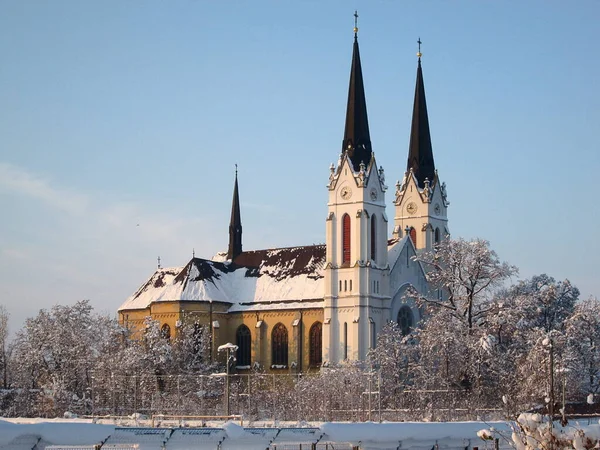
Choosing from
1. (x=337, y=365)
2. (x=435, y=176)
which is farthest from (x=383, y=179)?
(x=337, y=365)

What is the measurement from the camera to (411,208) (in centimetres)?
9344

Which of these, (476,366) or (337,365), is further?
(337,365)

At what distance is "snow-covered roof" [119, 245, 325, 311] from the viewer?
89.4 meters

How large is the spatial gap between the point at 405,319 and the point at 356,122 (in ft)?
55.7

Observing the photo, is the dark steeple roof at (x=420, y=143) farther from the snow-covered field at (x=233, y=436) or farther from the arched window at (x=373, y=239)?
the snow-covered field at (x=233, y=436)

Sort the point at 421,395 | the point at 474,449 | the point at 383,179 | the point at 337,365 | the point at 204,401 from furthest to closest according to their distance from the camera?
1. the point at 383,179
2. the point at 337,365
3. the point at 204,401
4. the point at 421,395
5. the point at 474,449

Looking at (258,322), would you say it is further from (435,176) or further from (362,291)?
(435,176)

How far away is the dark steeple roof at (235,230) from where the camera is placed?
324 ft

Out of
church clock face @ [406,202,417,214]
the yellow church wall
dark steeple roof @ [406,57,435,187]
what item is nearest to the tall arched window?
the yellow church wall

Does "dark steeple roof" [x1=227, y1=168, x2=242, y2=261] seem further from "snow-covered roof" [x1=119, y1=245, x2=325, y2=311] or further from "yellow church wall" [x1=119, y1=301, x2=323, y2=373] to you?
"yellow church wall" [x1=119, y1=301, x2=323, y2=373]

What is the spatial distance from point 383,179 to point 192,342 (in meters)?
20.5

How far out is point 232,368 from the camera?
8938cm

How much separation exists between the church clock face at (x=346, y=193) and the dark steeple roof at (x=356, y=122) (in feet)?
6.00

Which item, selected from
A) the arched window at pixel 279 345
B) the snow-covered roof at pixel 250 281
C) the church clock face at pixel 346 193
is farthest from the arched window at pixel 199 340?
the church clock face at pixel 346 193
